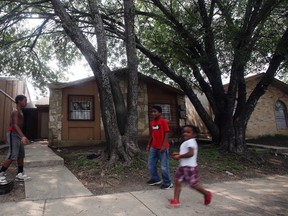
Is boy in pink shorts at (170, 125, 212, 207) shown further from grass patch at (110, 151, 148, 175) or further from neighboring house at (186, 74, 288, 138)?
neighboring house at (186, 74, 288, 138)

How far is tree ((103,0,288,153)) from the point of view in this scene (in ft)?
28.3

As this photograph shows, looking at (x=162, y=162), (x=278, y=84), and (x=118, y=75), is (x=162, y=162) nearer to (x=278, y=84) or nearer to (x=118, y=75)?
(x=118, y=75)

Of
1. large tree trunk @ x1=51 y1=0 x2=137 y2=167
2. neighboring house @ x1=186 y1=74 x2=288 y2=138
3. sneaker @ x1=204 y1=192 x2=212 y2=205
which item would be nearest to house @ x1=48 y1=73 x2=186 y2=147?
neighboring house @ x1=186 y1=74 x2=288 y2=138

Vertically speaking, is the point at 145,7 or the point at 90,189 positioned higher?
the point at 145,7

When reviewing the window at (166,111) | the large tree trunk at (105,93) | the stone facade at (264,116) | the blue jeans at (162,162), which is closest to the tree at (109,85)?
the large tree trunk at (105,93)

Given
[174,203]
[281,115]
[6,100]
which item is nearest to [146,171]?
[174,203]

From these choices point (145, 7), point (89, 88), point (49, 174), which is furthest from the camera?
point (89, 88)

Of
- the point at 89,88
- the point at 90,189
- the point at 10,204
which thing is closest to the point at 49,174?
the point at 90,189

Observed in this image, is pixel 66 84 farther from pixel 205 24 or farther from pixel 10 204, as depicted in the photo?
pixel 10 204

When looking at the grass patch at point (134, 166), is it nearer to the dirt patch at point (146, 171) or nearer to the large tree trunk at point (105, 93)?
the dirt patch at point (146, 171)

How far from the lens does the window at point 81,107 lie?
44.7 feet

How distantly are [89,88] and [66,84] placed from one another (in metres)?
1.28

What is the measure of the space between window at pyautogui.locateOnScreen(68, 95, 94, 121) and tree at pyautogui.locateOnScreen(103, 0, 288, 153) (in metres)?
4.29

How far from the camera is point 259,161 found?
8773mm
